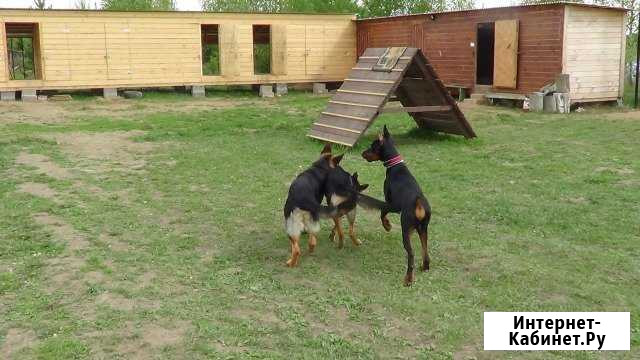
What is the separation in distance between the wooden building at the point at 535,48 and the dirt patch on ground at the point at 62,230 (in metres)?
14.2

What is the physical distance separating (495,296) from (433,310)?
544 millimetres

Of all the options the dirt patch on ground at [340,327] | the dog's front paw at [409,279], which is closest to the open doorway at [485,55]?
the dog's front paw at [409,279]

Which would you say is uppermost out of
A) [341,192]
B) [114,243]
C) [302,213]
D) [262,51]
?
[262,51]

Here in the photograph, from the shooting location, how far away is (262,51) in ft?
97.1

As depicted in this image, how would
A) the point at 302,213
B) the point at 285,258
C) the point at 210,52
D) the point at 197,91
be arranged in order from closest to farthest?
the point at 302,213, the point at 285,258, the point at 197,91, the point at 210,52

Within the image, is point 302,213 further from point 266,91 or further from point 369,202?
point 266,91

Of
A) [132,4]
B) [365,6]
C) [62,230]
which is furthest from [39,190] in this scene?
[365,6]

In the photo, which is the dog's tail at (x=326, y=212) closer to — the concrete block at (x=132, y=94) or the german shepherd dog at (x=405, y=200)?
the german shepherd dog at (x=405, y=200)

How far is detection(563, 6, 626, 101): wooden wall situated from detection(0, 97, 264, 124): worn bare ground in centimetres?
944

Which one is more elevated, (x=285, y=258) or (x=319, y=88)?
(x=319, y=88)

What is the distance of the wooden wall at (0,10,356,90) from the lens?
2020cm

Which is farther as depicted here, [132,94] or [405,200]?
[132,94]

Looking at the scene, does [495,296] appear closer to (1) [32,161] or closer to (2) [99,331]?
(2) [99,331]

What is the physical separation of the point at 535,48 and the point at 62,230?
48.6 ft
